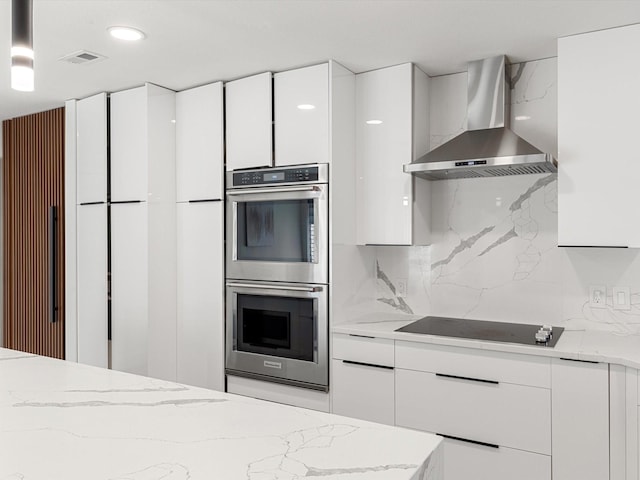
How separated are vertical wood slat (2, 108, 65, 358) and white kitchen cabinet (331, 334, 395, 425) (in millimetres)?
2266

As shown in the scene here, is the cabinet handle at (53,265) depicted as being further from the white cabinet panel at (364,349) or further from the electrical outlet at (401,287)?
the electrical outlet at (401,287)

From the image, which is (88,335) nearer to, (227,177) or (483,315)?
(227,177)

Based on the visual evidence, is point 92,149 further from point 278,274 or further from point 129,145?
point 278,274

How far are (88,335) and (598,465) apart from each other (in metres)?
3.15

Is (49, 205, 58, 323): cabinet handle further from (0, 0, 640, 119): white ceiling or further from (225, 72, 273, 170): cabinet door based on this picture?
(225, 72, 273, 170): cabinet door

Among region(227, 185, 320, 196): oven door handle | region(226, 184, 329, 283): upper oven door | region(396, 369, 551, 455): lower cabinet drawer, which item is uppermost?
region(227, 185, 320, 196): oven door handle

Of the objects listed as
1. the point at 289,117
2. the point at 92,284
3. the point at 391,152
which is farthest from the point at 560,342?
the point at 92,284

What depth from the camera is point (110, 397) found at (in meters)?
1.49

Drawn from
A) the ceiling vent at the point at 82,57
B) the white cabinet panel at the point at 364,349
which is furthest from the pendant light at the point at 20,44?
the white cabinet panel at the point at 364,349

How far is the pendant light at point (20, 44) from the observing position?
3.91 ft

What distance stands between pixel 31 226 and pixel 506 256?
361 centimetres

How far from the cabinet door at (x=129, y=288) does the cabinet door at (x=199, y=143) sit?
1.12ft

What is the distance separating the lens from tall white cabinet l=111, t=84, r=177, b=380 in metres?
3.34

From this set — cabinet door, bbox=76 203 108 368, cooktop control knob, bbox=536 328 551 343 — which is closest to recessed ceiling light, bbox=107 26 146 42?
cabinet door, bbox=76 203 108 368
